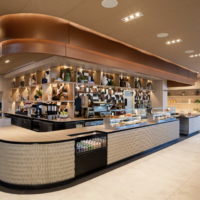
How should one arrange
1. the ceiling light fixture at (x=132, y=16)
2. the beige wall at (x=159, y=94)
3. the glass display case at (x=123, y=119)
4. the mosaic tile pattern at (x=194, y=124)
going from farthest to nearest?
the beige wall at (x=159, y=94), the mosaic tile pattern at (x=194, y=124), the glass display case at (x=123, y=119), the ceiling light fixture at (x=132, y=16)

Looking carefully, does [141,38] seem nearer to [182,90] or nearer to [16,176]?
[16,176]

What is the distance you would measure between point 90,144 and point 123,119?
1156 mm

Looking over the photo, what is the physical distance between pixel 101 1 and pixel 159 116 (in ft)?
12.8

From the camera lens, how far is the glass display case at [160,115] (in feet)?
17.8

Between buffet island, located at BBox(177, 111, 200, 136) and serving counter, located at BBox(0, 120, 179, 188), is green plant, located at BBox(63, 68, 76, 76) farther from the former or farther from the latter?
buffet island, located at BBox(177, 111, 200, 136)

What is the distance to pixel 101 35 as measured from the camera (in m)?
4.68

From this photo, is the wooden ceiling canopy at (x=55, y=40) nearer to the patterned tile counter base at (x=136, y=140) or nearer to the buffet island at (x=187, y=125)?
the patterned tile counter base at (x=136, y=140)

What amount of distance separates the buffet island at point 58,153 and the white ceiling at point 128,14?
2.09 meters

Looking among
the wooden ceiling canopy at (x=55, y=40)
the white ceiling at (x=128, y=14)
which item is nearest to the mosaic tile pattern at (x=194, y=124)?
the white ceiling at (x=128, y=14)

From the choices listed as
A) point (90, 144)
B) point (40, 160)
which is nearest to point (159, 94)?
point (90, 144)

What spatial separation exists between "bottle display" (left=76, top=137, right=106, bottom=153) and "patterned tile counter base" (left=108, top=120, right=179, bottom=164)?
0.59 feet

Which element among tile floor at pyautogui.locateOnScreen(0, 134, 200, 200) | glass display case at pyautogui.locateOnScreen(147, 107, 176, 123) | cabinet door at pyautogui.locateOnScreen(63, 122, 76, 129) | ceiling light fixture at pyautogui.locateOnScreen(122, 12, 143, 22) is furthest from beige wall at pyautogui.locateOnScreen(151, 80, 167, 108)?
ceiling light fixture at pyautogui.locateOnScreen(122, 12, 143, 22)

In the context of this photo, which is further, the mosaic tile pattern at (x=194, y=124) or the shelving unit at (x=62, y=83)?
the mosaic tile pattern at (x=194, y=124)

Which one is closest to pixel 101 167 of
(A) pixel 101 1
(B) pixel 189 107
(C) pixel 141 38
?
(A) pixel 101 1
